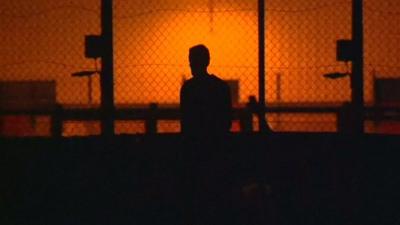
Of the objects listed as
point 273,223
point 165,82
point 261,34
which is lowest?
point 273,223

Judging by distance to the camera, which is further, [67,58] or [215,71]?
[215,71]

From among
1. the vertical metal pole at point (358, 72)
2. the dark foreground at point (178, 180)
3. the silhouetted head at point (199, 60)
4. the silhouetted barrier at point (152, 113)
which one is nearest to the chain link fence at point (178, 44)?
the silhouetted barrier at point (152, 113)

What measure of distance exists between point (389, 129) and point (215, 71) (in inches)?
135

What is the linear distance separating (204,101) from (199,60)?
0.88ft

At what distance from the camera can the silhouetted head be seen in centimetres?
453

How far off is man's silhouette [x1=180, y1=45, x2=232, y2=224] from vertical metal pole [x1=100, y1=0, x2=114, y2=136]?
132cm

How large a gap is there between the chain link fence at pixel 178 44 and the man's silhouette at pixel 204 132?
1499 mm

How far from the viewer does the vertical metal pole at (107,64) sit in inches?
229

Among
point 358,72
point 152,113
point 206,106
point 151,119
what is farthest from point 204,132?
point 151,119

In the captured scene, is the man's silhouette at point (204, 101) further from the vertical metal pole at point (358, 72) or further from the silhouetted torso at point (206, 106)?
the vertical metal pole at point (358, 72)

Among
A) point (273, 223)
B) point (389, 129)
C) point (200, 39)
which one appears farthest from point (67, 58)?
point (389, 129)

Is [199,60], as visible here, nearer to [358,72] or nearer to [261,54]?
[261,54]

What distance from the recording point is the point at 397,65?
20.6 ft

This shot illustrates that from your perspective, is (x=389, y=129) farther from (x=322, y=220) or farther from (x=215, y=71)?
(x=322, y=220)
